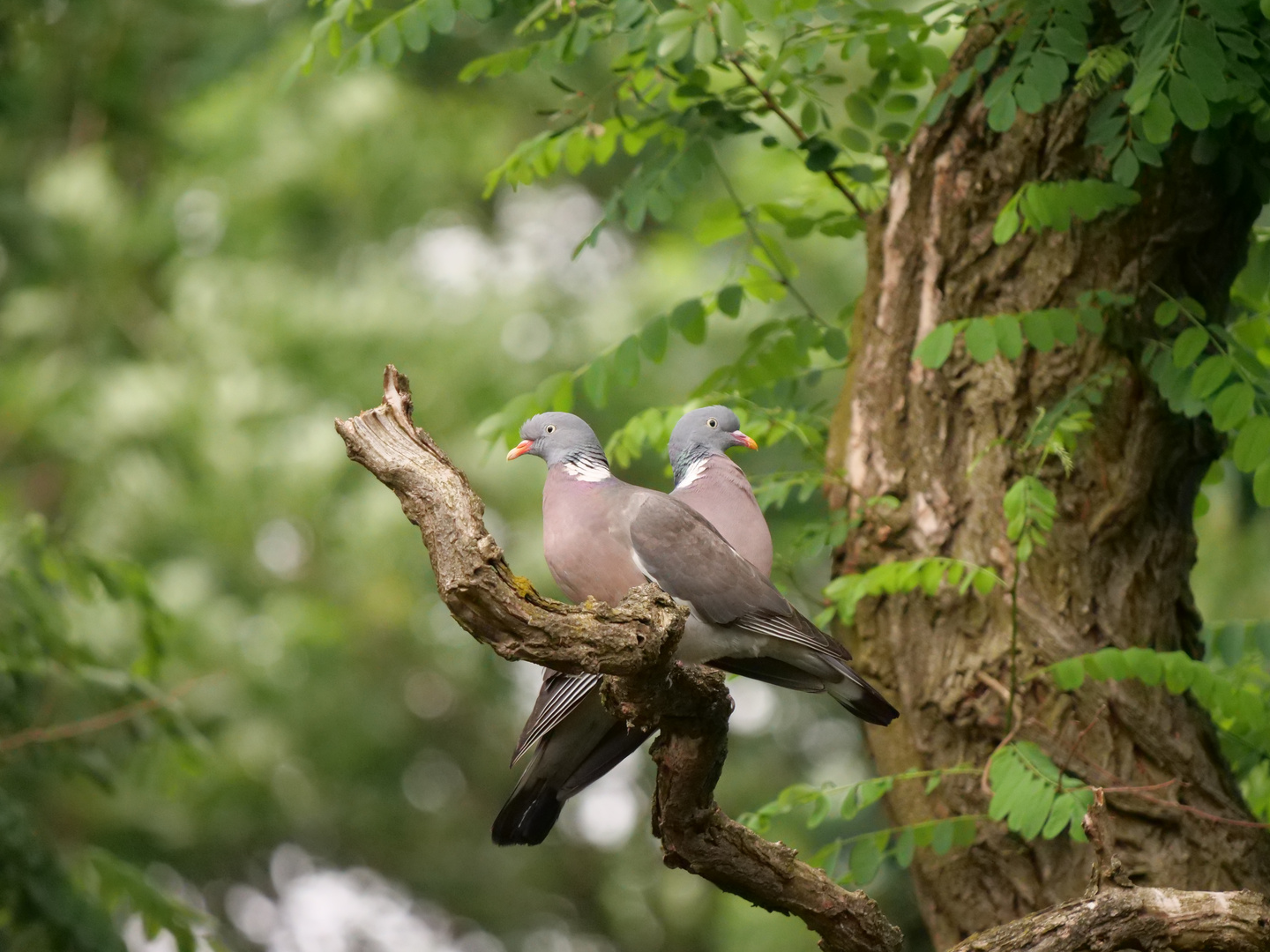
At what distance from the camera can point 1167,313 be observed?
4.03 meters

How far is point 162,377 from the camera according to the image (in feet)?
30.3

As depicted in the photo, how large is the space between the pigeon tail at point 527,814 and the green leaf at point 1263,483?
2.02m

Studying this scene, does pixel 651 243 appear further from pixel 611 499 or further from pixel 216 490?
pixel 611 499

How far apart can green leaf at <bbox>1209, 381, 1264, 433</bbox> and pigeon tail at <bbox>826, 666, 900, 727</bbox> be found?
1.56 m

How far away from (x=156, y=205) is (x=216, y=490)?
8.24ft

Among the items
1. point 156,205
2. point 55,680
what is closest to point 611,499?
point 55,680

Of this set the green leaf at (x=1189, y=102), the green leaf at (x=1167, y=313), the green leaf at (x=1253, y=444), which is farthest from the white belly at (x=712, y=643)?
the green leaf at (x=1167, y=313)

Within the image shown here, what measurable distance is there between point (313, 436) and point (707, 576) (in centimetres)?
668

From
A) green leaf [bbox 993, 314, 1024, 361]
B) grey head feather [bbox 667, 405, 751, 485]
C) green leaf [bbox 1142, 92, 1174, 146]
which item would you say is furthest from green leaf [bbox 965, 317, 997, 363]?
grey head feather [bbox 667, 405, 751, 485]

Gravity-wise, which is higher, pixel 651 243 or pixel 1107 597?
pixel 1107 597

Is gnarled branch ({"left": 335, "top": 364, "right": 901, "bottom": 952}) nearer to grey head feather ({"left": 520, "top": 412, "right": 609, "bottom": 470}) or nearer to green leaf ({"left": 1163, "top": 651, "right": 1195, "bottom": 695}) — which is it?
grey head feather ({"left": 520, "top": 412, "right": 609, "bottom": 470})

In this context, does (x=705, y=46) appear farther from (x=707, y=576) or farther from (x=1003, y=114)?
(x=707, y=576)

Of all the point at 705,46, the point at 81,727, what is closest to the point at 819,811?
the point at 705,46

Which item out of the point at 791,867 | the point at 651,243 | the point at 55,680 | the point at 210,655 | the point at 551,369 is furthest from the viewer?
the point at 651,243
